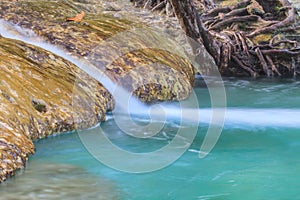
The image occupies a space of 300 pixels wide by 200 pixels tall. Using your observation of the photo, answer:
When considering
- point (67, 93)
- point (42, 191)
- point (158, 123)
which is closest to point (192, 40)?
point (158, 123)

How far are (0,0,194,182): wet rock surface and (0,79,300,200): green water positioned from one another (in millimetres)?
214

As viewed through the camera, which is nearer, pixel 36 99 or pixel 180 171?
pixel 180 171

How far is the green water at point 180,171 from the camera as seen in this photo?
367cm

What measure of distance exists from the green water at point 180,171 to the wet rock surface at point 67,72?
214mm

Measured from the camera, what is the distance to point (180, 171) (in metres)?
4.23

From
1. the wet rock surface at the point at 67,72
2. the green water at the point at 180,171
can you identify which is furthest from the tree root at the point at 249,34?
the green water at the point at 180,171

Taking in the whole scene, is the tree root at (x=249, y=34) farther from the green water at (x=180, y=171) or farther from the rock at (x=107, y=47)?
the green water at (x=180, y=171)

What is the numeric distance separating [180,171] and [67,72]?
239 centimetres

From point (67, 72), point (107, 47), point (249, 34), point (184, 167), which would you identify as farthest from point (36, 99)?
point (249, 34)

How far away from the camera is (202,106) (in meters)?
7.21

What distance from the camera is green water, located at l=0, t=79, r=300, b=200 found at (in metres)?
3.67

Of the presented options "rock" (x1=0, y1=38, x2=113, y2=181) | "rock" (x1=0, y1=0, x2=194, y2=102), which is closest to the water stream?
"rock" (x1=0, y1=38, x2=113, y2=181)

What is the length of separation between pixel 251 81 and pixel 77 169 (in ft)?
20.5

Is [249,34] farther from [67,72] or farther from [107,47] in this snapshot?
[67,72]
